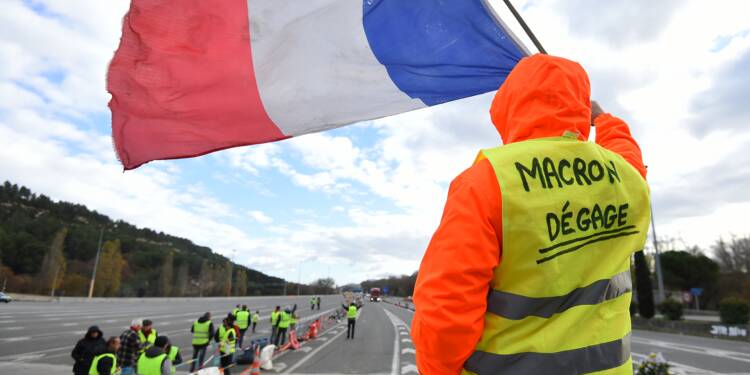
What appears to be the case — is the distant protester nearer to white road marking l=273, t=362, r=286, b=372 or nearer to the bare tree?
white road marking l=273, t=362, r=286, b=372

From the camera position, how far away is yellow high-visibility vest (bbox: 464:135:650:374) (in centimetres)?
127

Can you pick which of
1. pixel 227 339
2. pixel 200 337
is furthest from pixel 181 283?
pixel 227 339

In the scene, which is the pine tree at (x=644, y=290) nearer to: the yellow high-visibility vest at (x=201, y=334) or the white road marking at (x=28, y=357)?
the yellow high-visibility vest at (x=201, y=334)

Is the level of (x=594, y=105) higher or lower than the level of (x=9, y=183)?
lower

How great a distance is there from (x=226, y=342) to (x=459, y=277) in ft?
40.1

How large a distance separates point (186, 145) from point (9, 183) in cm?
12374

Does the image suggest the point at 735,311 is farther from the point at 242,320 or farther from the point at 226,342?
the point at 226,342

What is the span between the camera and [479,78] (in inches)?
107

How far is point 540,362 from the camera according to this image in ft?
4.16

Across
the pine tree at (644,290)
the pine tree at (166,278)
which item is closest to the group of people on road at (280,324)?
the pine tree at (644,290)

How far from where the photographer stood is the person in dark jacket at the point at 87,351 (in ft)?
24.7

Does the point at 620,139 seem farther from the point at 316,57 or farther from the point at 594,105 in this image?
the point at 316,57

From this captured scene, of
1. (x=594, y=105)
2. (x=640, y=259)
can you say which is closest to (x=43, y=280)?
(x=640, y=259)

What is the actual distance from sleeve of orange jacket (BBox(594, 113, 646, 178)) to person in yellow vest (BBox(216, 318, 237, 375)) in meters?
11.6
